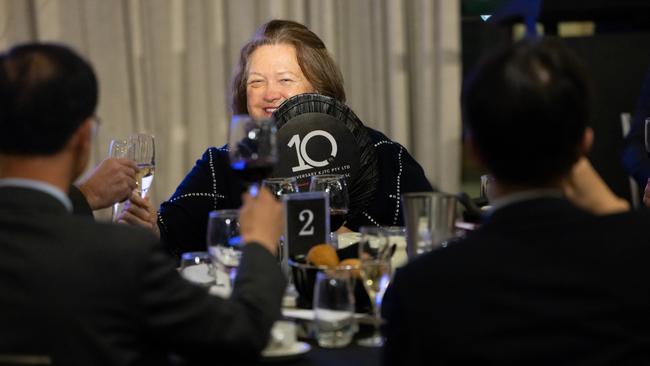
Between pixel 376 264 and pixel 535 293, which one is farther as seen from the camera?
pixel 376 264

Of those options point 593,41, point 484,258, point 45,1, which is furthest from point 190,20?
point 484,258

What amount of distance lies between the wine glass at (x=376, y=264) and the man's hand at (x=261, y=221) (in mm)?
232

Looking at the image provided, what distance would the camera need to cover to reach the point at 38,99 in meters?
1.43

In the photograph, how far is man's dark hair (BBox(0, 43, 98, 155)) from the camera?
4.70ft

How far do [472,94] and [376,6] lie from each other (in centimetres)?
283

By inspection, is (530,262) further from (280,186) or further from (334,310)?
(280,186)

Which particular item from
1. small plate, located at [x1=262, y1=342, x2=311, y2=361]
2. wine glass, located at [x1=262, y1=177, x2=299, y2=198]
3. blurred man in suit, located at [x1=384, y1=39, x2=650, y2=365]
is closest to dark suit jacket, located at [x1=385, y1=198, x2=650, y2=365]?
blurred man in suit, located at [x1=384, y1=39, x2=650, y2=365]

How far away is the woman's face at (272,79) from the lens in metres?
3.01

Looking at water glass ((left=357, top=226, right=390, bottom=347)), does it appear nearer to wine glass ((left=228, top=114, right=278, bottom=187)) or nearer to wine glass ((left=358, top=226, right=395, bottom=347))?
wine glass ((left=358, top=226, right=395, bottom=347))

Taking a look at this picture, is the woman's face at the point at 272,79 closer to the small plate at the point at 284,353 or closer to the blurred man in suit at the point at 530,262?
the small plate at the point at 284,353

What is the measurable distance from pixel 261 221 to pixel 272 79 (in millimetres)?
1453

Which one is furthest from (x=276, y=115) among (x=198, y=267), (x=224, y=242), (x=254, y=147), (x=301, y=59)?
(x=254, y=147)

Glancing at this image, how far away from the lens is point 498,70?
1.39m

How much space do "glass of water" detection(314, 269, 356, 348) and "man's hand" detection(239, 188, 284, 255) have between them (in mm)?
169
